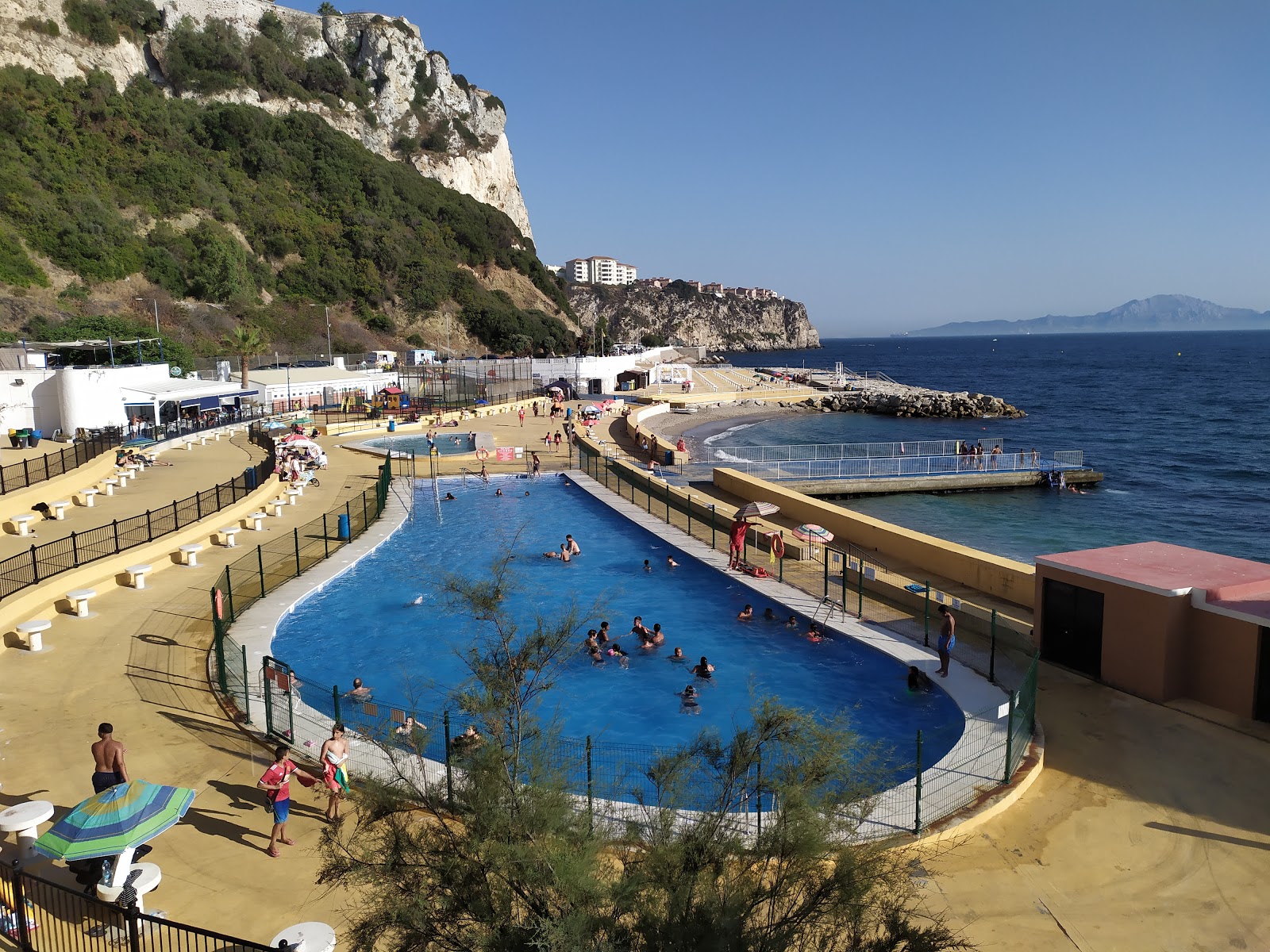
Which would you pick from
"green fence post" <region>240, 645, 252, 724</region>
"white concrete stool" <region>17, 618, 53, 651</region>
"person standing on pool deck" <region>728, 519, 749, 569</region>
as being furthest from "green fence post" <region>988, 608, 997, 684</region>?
"white concrete stool" <region>17, 618, 53, 651</region>

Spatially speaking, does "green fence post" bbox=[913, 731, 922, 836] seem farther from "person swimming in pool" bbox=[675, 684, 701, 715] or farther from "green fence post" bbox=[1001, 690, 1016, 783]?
"person swimming in pool" bbox=[675, 684, 701, 715]

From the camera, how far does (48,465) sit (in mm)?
24672

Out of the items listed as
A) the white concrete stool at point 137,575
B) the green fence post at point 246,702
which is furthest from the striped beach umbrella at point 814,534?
the white concrete stool at point 137,575

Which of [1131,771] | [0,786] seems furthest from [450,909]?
[1131,771]

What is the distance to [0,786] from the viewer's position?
32.3 feet

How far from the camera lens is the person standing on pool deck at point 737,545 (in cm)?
2078

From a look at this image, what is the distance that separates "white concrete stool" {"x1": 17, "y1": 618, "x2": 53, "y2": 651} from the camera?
14469mm

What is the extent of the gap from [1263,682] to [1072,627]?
245 cm

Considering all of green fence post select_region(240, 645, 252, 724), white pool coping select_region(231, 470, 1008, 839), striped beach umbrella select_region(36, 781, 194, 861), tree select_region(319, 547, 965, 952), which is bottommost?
white pool coping select_region(231, 470, 1008, 839)

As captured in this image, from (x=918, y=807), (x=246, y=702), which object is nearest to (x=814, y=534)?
(x=918, y=807)

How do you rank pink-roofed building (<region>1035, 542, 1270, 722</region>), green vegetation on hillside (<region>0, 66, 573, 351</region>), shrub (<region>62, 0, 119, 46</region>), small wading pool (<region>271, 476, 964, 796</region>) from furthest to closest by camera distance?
shrub (<region>62, 0, 119, 46</region>)
green vegetation on hillside (<region>0, 66, 573, 351</region>)
small wading pool (<region>271, 476, 964, 796</region>)
pink-roofed building (<region>1035, 542, 1270, 722</region>)

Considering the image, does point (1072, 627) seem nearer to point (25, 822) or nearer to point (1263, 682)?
point (1263, 682)

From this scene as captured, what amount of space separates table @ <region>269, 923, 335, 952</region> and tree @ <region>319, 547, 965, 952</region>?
117 cm

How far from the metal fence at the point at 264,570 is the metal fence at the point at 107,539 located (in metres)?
2.14
